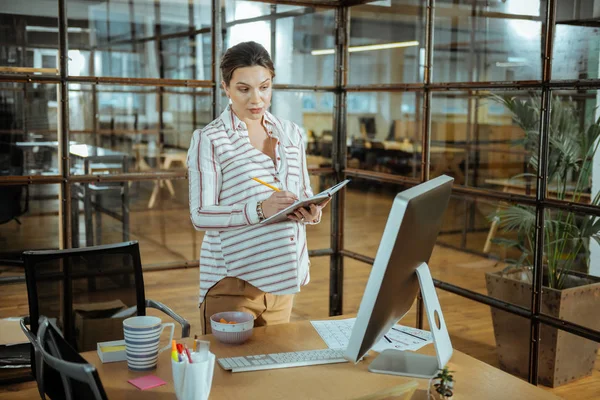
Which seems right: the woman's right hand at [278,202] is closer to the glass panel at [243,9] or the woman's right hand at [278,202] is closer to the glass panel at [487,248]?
the glass panel at [487,248]

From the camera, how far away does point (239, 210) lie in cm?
207

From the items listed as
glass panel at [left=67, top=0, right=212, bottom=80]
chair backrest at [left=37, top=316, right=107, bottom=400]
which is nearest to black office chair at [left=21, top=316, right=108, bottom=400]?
chair backrest at [left=37, top=316, right=107, bottom=400]

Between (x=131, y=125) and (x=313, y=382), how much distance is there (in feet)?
8.55

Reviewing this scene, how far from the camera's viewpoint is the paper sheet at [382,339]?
193 centimetres

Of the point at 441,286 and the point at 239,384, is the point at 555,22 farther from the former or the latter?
the point at 239,384

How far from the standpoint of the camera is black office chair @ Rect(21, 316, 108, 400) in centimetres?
128

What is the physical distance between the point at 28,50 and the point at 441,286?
2167 millimetres

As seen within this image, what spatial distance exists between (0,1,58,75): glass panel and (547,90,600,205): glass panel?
2191 mm

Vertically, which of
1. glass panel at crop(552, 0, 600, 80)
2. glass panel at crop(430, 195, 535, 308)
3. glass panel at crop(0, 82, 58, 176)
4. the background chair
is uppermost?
glass panel at crop(552, 0, 600, 80)

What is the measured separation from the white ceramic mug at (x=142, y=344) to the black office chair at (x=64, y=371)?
0.18 metres

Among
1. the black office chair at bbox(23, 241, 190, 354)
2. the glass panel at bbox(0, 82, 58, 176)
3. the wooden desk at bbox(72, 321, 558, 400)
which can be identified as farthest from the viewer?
the glass panel at bbox(0, 82, 58, 176)

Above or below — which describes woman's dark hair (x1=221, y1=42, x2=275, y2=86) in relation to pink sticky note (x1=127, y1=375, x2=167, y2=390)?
above

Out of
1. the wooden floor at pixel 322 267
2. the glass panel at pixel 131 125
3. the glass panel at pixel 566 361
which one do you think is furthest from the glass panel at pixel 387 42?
the glass panel at pixel 566 361

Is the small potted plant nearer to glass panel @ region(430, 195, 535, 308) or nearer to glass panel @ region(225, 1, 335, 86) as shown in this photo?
glass panel @ region(430, 195, 535, 308)
